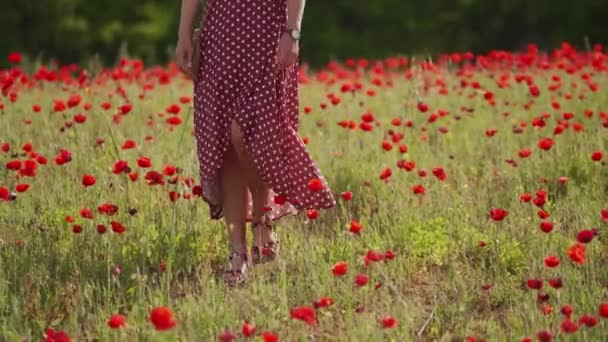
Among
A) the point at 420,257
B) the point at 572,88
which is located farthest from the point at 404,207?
the point at 572,88

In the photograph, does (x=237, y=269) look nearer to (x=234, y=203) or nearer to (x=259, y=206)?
(x=234, y=203)

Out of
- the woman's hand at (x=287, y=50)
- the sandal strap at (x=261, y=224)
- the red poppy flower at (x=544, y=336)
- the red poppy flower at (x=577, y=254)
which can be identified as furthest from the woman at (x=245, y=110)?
the red poppy flower at (x=544, y=336)

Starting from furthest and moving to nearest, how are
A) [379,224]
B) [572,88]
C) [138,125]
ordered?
1. [572,88]
2. [138,125]
3. [379,224]

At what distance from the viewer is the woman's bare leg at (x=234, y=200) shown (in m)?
4.28

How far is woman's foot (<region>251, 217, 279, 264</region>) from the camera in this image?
4441 mm

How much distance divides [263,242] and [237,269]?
31 centimetres

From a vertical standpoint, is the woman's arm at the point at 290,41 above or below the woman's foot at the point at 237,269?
above

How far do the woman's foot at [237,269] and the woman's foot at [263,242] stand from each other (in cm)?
17

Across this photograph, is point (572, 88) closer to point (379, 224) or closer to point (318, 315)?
point (379, 224)

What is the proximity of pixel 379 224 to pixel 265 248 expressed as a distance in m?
0.59

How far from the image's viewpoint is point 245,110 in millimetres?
4191

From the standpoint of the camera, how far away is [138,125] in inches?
264

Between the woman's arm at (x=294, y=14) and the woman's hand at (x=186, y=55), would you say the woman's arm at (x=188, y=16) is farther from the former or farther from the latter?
the woman's arm at (x=294, y=14)

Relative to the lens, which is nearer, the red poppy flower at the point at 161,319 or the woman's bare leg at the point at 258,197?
the red poppy flower at the point at 161,319
